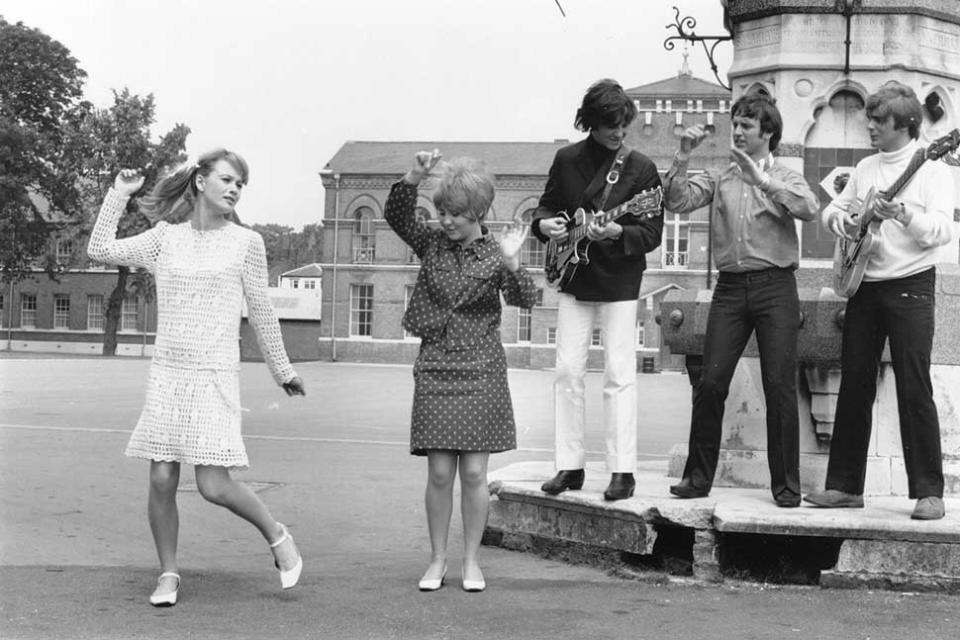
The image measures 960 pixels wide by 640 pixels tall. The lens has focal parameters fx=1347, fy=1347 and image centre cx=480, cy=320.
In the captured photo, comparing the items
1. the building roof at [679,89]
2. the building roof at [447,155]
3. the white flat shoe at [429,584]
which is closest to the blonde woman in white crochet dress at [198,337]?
the white flat shoe at [429,584]

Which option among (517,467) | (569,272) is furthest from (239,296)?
(517,467)

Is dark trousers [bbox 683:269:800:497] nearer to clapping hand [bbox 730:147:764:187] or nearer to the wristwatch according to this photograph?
clapping hand [bbox 730:147:764:187]

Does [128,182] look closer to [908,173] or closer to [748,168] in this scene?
[748,168]

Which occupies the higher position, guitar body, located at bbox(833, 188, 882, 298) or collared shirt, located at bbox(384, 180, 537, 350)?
guitar body, located at bbox(833, 188, 882, 298)

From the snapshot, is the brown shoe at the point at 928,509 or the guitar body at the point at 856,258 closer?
the brown shoe at the point at 928,509

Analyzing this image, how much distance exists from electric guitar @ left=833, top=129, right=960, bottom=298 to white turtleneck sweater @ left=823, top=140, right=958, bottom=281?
1.7 inches

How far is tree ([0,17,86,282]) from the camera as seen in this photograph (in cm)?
5144

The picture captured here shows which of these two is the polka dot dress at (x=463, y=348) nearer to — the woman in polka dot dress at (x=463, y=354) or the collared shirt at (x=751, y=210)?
the woman in polka dot dress at (x=463, y=354)

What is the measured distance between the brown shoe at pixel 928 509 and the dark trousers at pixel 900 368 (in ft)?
0.09

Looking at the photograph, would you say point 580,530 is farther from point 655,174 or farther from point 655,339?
point 655,339

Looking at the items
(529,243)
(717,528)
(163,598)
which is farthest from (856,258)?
(529,243)

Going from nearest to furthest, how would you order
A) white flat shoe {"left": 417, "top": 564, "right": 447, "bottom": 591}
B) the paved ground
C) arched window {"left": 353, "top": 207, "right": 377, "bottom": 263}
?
the paved ground
white flat shoe {"left": 417, "top": 564, "right": 447, "bottom": 591}
arched window {"left": 353, "top": 207, "right": 377, "bottom": 263}

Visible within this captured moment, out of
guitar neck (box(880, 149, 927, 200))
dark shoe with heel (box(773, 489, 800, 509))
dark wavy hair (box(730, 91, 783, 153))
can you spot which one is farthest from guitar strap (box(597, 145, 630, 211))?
dark shoe with heel (box(773, 489, 800, 509))

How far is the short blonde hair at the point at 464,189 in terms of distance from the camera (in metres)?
5.83
